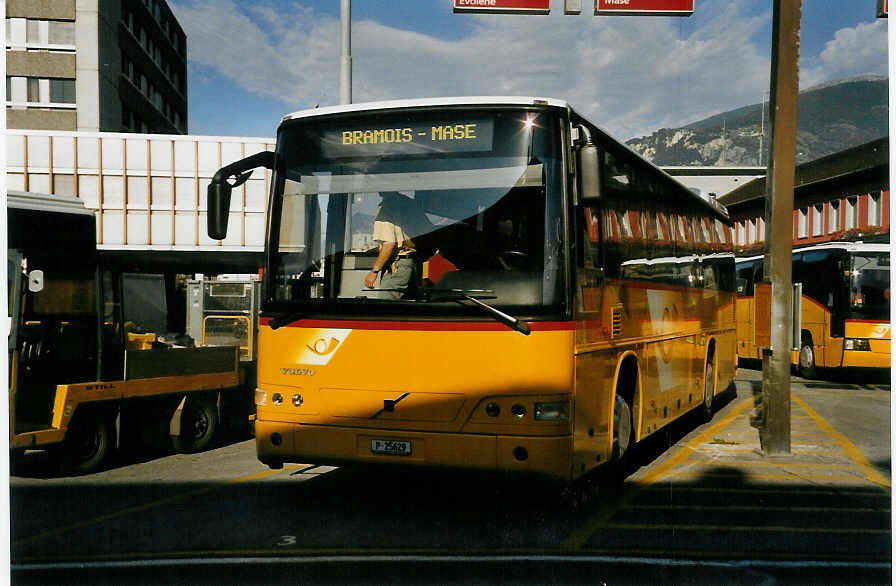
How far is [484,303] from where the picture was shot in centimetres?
643

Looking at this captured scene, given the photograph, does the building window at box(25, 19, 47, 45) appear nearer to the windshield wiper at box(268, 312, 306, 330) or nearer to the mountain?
the mountain

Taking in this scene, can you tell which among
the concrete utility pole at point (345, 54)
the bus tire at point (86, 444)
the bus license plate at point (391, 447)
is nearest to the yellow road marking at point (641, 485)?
the bus license plate at point (391, 447)

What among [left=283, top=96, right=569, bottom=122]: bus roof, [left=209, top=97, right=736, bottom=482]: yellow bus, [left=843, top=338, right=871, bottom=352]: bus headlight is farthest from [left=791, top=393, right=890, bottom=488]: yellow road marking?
[left=843, top=338, right=871, bottom=352]: bus headlight

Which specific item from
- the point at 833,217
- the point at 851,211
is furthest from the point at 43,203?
the point at 833,217

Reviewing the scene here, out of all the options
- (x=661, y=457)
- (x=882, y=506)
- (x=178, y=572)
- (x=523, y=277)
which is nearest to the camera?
(x=178, y=572)

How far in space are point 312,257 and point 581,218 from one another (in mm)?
2079

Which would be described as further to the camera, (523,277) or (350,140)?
(350,140)

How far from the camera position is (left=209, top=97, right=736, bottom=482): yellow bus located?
6.40 m

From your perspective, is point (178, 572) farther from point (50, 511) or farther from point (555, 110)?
point (555, 110)

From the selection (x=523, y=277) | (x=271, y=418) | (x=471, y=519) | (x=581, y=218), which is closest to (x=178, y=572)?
(x=271, y=418)

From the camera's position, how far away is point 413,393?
662 cm

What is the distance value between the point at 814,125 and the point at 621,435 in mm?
4049

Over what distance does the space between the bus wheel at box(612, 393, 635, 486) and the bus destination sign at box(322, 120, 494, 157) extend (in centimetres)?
259

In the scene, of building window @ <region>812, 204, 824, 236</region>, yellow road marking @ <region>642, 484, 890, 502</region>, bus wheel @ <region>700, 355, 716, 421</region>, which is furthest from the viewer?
building window @ <region>812, 204, 824, 236</region>
